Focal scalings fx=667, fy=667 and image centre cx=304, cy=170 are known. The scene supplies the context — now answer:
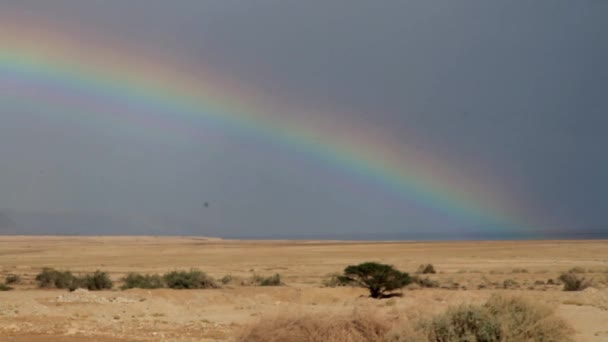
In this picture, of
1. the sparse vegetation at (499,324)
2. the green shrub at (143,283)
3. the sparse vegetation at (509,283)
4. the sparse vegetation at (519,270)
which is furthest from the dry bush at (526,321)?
the sparse vegetation at (519,270)

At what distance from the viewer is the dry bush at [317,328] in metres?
13.1

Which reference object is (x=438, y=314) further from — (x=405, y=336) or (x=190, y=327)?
(x=190, y=327)

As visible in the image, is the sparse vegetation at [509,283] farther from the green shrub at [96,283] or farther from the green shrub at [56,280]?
the green shrub at [56,280]

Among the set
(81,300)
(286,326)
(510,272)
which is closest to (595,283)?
(510,272)

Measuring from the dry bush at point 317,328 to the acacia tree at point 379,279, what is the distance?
820 inches

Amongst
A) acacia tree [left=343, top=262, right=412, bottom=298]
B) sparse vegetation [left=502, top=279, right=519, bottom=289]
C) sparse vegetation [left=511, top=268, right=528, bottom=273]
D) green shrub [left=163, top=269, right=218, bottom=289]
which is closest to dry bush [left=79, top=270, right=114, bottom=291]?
green shrub [left=163, top=269, right=218, bottom=289]

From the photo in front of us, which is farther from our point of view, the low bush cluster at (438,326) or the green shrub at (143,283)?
the green shrub at (143,283)

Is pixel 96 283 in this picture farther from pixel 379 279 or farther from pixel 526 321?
pixel 526 321

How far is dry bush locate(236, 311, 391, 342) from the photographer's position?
13.1 m

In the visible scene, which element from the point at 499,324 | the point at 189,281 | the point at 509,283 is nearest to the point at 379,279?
the point at 509,283

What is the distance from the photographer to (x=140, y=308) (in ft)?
92.4

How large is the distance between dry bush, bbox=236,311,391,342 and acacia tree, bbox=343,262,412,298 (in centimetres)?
2084

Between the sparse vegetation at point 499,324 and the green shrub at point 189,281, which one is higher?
the sparse vegetation at point 499,324

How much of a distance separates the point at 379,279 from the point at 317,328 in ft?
72.3
